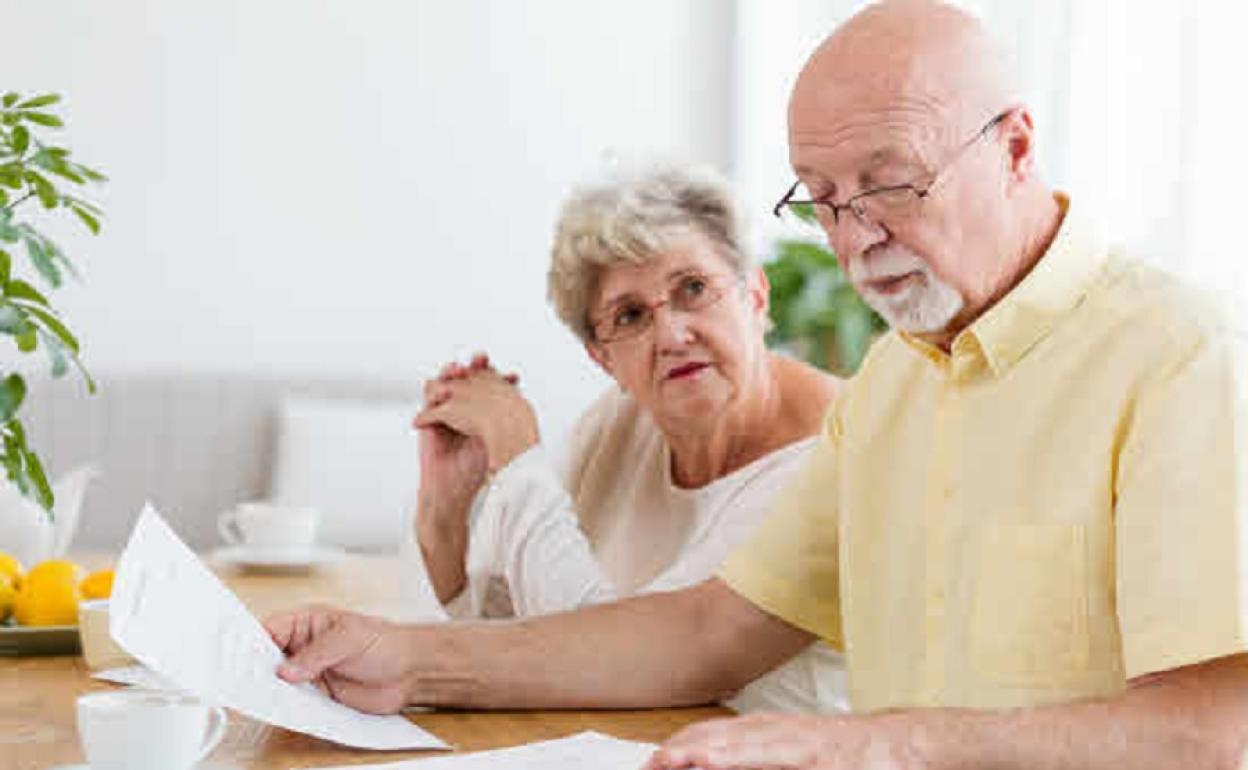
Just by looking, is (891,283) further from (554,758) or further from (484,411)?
(484,411)

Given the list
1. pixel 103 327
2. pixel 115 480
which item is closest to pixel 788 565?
pixel 115 480

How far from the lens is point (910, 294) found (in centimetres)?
124

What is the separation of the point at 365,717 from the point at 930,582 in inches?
18.8

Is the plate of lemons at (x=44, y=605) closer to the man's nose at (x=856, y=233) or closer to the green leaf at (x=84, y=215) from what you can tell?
the green leaf at (x=84, y=215)

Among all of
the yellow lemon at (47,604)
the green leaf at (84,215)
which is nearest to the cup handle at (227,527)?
the yellow lemon at (47,604)

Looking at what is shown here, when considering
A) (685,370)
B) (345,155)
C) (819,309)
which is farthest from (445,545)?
(345,155)

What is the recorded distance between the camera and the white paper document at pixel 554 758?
117cm

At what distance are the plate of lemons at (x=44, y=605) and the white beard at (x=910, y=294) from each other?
891 millimetres

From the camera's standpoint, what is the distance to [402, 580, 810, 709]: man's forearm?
4.56ft

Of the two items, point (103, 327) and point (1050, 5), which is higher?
point (1050, 5)

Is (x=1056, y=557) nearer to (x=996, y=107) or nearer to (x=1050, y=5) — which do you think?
(x=996, y=107)

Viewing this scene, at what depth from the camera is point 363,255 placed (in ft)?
14.5

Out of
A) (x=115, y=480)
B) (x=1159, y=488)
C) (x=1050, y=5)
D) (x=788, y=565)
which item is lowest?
(x=115, y=480)

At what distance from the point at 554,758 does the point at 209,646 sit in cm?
29
